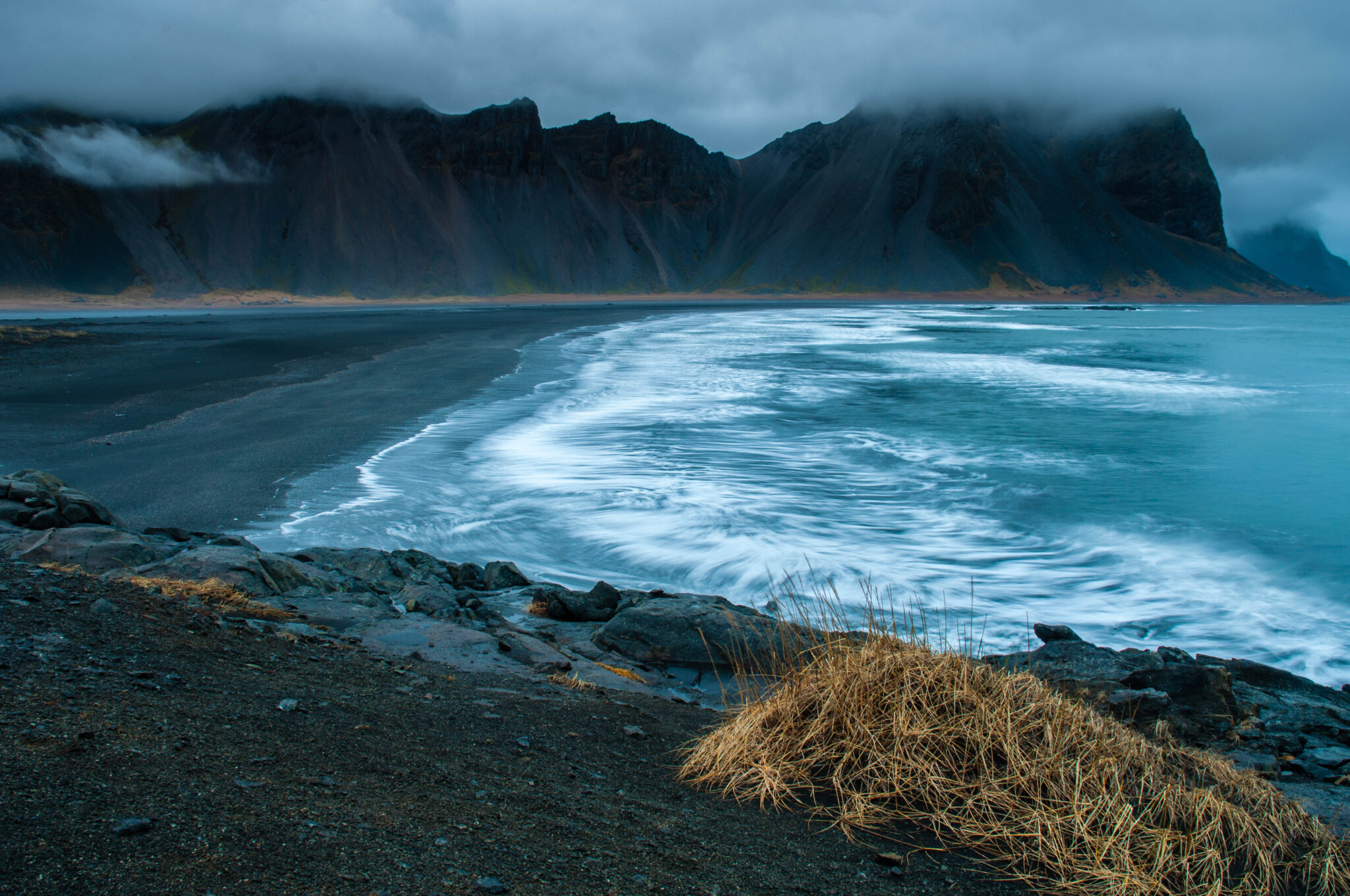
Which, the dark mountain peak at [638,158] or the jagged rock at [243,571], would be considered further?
the dark mountain peak at [638,158]

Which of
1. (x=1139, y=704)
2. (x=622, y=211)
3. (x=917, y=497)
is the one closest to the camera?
(x=1139, y=704)

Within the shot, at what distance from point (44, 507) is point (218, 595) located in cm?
282

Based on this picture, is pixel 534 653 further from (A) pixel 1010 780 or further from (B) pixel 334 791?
(A) pixel 1010 780

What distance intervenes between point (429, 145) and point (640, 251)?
40.1 meters

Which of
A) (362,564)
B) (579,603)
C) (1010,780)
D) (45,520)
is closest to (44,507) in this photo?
(45,520)

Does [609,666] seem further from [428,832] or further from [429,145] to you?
[429,145]

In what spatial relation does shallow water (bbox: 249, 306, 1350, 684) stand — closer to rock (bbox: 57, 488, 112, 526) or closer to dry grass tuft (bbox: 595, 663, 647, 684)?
rock (bbox: 57, 488, 112, 526)

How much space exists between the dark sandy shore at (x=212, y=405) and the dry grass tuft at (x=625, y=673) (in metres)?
Answer: 5.34

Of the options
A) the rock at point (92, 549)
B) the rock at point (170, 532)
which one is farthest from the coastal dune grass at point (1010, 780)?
the rock at point (170, 532)

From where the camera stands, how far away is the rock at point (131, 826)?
196 cm

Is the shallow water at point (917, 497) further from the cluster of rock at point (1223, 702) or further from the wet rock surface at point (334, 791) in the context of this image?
the wet rock surface at point (334, 791)

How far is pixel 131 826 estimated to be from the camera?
1.98 metres

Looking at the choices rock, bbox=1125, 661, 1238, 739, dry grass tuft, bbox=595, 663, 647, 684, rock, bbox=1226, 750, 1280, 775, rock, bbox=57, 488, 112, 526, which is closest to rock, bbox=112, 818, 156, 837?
dry grass tuft, bbox=595, 663, 647, 684

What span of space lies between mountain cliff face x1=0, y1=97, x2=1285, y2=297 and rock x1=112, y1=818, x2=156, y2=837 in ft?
361
